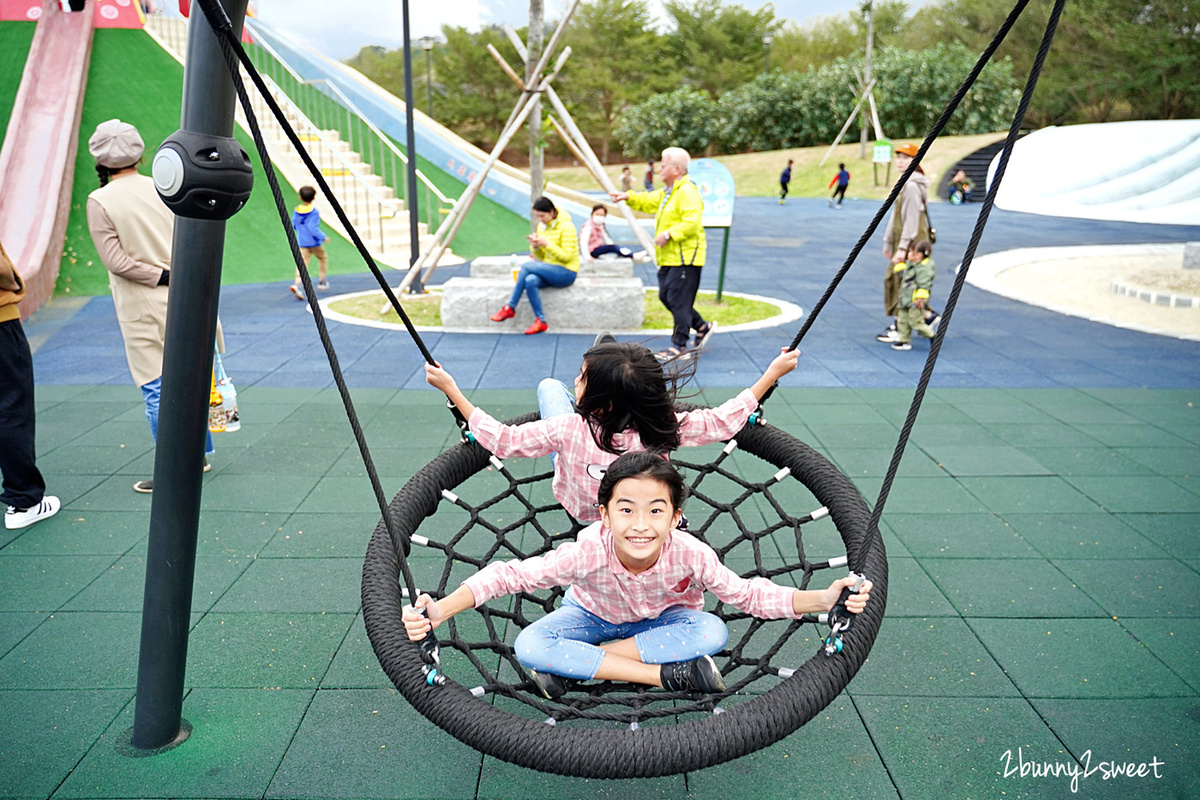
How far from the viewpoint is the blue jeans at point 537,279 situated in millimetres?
7840

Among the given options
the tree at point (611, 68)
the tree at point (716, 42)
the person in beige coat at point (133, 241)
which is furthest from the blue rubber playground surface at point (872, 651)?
the tree at point (716, 42)

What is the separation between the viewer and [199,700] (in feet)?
8.76

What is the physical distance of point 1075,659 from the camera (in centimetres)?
290

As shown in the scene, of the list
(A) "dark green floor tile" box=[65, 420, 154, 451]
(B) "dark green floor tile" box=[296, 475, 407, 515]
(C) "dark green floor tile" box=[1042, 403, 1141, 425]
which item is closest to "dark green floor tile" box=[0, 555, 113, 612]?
(B) "dark green floor tile" box=[296, 475, 407, 515]

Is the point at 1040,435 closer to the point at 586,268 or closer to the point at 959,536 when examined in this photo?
the point at 959,536

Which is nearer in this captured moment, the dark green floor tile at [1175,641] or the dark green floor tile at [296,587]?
the dark green floor tile at [1175,641]

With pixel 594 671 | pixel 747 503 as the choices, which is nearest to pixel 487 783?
pixel 594 671

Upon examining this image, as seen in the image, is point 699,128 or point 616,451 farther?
point 699,128

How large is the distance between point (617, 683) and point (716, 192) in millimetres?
7551

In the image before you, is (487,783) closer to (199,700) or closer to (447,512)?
(199,700)

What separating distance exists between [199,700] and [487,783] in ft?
3.29

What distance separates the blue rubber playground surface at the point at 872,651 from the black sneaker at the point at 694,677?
317 mm

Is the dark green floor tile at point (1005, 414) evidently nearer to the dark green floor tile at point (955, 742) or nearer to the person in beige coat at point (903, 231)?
the person in beige coat at point (903, 231)

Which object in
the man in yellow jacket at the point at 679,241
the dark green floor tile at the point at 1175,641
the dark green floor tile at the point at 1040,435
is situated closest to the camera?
the dark green floor tile at the point at 1175,641
